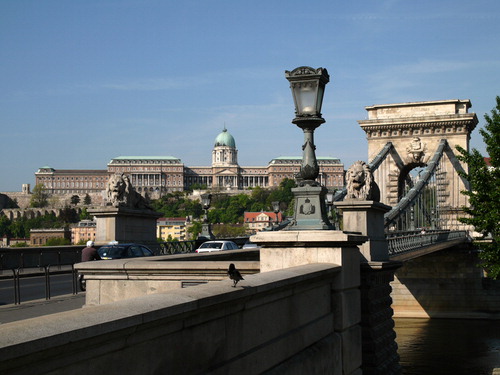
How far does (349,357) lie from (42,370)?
21.1ft

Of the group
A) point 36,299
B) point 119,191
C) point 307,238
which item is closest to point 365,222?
point 307,238

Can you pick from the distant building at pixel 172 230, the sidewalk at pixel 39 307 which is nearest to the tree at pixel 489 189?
the sidewalk at pixel 39 307

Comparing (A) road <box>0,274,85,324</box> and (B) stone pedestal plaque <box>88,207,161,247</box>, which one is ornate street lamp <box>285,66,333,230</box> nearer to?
(A) road <box>0,274,85,324</box>

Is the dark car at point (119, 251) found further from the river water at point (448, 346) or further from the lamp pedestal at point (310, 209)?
the river water at point (448, 346)

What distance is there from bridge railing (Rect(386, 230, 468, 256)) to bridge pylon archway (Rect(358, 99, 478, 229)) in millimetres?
4926

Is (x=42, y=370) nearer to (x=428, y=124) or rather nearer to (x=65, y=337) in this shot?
(x=65, y=337)

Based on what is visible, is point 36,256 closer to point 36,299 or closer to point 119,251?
point 119,251

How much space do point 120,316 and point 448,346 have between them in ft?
95.7

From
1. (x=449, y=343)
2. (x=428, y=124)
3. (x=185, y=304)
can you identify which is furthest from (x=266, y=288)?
(x=428, y=124)

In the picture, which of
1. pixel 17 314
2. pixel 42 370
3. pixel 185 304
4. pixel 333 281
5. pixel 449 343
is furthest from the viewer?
pixel 449 343

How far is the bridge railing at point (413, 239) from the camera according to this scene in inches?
801

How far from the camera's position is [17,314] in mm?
11539

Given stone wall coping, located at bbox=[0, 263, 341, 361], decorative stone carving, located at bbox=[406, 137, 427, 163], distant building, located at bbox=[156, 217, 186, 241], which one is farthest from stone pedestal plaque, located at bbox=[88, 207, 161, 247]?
distant building, located at bbox=[156, 217, 186, 241]

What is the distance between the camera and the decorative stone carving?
4688 centimetres
